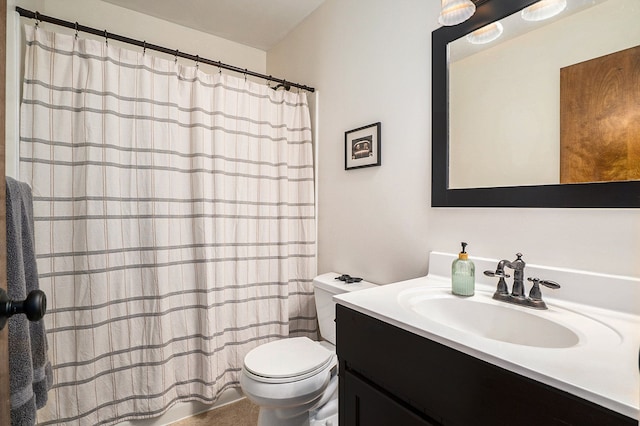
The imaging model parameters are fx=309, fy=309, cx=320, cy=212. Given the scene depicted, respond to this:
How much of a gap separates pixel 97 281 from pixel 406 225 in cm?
151

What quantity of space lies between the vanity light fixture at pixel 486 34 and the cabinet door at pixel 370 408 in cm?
133

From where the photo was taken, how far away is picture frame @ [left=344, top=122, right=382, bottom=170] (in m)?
1.63

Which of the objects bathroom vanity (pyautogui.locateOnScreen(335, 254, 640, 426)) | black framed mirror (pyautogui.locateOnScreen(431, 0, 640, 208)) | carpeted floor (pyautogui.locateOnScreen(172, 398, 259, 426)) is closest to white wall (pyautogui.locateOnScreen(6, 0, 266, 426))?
carpeted floor (pyautogui.locateOnScreen(172, 398, 259, 426))

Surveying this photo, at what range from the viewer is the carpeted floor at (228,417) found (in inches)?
68.2

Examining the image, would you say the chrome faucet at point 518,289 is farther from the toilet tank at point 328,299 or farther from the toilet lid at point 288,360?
the toilet lid at point 288,360

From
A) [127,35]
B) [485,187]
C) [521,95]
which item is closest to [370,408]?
[485,187]

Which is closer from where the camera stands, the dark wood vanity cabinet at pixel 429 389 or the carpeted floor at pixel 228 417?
the dark wood vanity cabinet at pixel 429 389

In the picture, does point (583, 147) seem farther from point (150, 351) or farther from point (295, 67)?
point (150, 351)

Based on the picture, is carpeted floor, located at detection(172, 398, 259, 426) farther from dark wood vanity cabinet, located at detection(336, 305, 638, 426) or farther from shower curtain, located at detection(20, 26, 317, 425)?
dark wood vanity cabinet, located at detection(336, 305, 638, 426)

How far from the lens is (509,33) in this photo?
1.15 m

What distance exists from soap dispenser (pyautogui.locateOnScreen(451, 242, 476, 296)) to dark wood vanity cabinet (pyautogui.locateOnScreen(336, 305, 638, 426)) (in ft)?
1.28

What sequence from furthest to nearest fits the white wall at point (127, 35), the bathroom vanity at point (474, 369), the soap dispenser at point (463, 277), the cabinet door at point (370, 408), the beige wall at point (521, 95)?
the white wall at point (127, 35), the soap dispenser at point (463, 277), the beige wall at point (521, 95), the cabinet door at point (370, 408), the bathroom vanity at point (474, 369)

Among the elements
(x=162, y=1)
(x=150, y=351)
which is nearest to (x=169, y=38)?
(x=162, y=1)

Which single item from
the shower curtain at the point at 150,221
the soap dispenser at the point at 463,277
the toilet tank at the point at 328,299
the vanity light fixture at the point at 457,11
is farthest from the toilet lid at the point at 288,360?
the vanity light fixture at the point at 457,11
